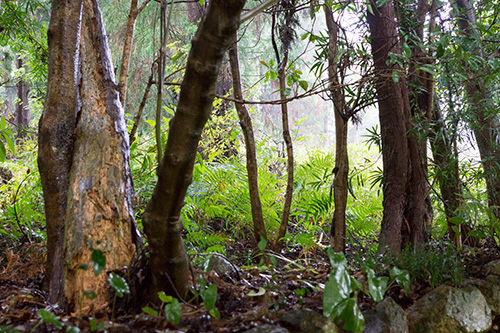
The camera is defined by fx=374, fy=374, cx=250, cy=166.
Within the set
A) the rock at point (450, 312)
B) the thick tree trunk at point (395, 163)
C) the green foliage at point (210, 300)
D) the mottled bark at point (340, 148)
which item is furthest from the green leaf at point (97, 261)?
the thick tree trunk at point (395, 163)

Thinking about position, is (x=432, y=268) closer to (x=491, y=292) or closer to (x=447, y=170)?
(x=491, y=292)

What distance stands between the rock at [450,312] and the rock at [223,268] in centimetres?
81

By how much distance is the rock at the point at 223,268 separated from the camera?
5.76 ft

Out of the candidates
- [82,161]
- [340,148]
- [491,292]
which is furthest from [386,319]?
[82,161]

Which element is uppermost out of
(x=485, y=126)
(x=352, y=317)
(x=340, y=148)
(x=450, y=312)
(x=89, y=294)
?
(x=485, y=126)

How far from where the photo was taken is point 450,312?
1.71 meters

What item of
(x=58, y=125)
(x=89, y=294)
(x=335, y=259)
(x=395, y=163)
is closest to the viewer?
(x=89, y=294)

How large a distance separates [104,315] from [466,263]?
7.06 ft

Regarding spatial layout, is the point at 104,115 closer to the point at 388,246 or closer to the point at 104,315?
the point at 104,315

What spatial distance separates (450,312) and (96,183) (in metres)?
1.72

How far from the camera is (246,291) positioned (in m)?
1.56

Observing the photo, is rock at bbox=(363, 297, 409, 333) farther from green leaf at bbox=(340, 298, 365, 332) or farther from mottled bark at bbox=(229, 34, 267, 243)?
mottled bark at bbox=(229, 34, 267, 243)

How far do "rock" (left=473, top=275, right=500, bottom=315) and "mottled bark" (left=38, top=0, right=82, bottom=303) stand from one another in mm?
2140

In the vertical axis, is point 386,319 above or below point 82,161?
below
